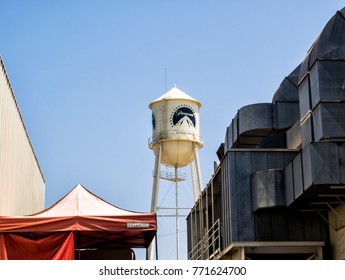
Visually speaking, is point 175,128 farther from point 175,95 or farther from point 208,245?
point 208,245

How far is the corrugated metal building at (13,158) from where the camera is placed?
19.6m

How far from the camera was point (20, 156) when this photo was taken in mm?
25078

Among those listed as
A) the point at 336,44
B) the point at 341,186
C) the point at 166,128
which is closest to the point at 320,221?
the point at 341,186

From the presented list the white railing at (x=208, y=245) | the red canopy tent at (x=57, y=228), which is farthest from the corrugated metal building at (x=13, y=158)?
the white railing at (x=208, y=245)

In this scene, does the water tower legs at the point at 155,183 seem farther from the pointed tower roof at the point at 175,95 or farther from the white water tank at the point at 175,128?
the pointed tower roof at the point at 175,95

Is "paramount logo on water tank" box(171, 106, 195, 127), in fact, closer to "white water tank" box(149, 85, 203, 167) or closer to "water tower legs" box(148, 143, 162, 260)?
"white water tank" box(149, 85, 203, 167)

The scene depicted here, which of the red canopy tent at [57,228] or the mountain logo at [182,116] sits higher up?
the mountain logo at [182,116]

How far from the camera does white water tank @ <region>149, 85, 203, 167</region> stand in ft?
148

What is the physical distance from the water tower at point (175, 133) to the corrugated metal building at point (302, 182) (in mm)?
16795

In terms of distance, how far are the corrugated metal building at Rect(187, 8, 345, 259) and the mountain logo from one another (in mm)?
17062

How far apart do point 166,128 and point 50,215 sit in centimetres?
2918

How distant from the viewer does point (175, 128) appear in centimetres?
4509

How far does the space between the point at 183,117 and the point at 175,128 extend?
114 cm
